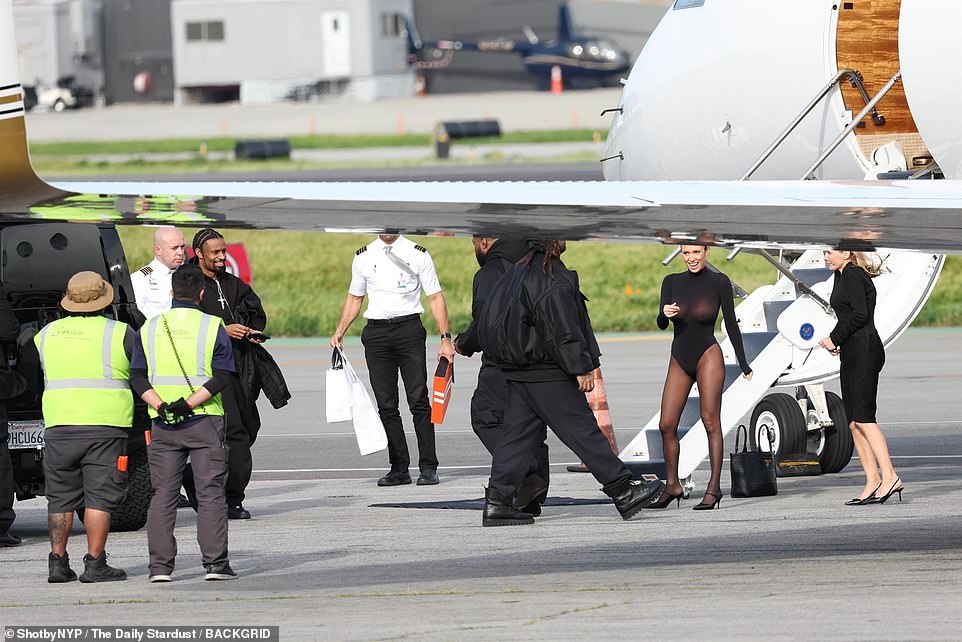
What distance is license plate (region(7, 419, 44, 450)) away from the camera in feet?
36.3

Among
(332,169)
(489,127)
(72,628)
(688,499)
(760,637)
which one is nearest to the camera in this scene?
(760,637)

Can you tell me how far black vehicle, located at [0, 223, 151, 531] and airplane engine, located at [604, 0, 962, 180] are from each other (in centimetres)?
439

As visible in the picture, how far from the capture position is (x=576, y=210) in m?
8.32

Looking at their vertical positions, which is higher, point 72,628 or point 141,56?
point 141,56

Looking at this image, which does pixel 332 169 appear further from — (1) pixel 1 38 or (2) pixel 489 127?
(1) pixel 1 38

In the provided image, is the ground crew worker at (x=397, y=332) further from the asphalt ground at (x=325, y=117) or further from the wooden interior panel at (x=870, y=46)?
the asphalt ground at (x=325, y=117)

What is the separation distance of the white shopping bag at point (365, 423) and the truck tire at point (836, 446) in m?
3.54

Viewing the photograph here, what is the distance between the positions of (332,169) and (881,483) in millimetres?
34704

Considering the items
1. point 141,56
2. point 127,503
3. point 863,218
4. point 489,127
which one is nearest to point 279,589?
point 127,503

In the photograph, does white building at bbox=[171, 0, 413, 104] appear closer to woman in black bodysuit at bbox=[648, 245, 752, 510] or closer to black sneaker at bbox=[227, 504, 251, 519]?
black sneaker at bbox=[227, 504, 251, 519]

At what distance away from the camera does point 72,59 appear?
82.8m

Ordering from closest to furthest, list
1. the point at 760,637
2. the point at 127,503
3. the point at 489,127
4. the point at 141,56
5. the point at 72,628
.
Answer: the point at 760,637, the point at 72,628, the point at 127,503, the point at 489,127, the point at 141,56

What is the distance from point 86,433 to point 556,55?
245 ft

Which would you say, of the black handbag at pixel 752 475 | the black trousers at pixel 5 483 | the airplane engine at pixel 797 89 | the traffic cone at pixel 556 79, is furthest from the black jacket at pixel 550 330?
the traffic cone at pixel 556 79
